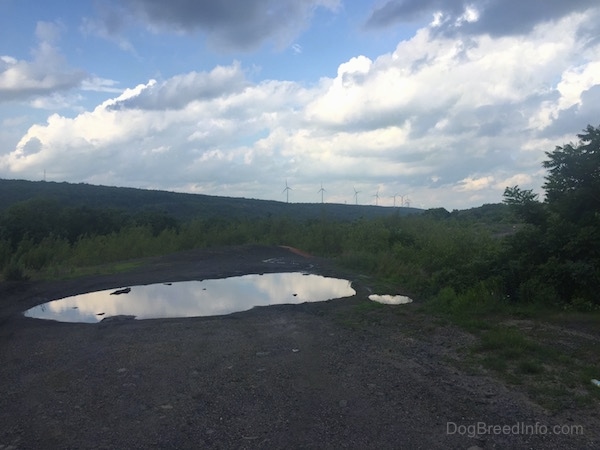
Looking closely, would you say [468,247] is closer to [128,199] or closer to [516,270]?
[516,270]

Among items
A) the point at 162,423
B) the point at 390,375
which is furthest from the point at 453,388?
the point at 162,423

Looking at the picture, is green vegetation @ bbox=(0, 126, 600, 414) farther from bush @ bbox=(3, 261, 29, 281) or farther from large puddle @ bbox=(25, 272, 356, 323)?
large puddle @ bbox=(25, 272, 356, 323)

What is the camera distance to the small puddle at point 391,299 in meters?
13.1

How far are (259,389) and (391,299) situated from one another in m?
8.02

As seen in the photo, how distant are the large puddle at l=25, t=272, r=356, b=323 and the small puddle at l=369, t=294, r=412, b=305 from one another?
86cm

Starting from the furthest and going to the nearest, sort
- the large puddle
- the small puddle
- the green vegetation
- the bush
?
the bush, the small puddle, the large puddle, the green vegetation

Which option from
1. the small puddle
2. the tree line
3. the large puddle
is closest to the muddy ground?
the large puddle

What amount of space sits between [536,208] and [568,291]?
7.65 ft

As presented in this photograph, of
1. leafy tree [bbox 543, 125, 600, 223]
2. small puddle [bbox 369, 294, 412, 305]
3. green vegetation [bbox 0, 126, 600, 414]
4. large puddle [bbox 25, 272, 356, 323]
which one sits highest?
leafy tree [bbox 543, 125, 600, 223]

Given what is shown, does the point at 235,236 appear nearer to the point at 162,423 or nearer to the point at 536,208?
the point at 536,208

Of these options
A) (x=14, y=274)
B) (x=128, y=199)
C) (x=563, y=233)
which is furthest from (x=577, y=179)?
(x=128, y=199)

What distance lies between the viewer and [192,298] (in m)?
14.6

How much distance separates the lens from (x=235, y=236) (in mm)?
33750

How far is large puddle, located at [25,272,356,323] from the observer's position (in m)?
12.4
